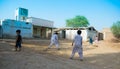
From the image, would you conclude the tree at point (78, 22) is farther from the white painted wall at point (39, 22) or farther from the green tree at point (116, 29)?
the white painted wall at point (39, 22)

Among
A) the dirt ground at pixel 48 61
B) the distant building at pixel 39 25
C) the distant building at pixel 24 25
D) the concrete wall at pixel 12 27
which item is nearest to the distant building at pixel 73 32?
the distant building at pixel 24 25

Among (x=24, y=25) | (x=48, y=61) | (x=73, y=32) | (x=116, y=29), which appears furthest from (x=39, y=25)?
(x=48, y=61)

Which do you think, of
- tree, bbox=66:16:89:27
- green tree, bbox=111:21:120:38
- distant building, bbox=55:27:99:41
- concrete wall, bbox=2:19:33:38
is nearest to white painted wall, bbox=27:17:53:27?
concrete wall, bbox=2:19:33:38

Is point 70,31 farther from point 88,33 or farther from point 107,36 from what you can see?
point 107,36

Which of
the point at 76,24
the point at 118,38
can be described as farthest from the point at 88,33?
the point at 76,24

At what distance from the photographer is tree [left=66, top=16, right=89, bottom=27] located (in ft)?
233

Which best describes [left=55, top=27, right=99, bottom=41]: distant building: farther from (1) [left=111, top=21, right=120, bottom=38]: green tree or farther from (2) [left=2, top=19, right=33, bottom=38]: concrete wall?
(2) [left=2, top=19, right=33, bottom=38]: concrete wall

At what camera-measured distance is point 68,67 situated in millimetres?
7004

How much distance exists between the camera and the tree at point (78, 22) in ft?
233

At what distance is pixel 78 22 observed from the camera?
7138 centimetres

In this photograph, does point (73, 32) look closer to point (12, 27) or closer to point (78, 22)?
point (12, 27)

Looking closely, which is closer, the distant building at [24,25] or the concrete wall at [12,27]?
the concrete wall at [12,27]

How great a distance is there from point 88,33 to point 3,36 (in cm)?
2009

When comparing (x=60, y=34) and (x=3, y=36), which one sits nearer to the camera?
(x=3, y=36)
